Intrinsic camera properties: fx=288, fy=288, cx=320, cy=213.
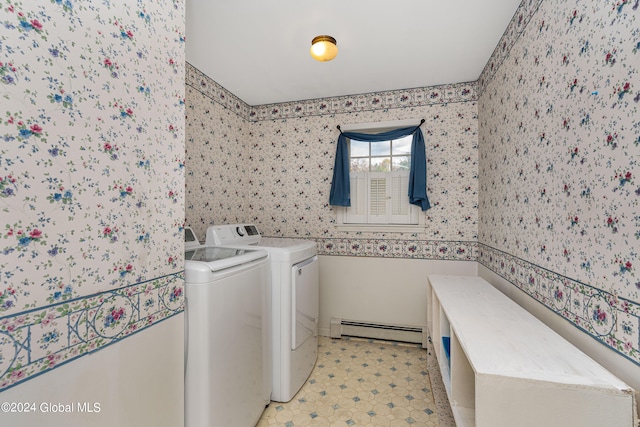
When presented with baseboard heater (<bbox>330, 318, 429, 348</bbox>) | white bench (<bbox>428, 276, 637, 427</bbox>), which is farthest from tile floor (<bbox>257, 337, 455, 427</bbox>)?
white bench (<bbox>428, 276, 637, 427</bbox>)

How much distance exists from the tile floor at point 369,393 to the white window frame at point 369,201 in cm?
118

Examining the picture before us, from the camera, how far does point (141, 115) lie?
3.64ft

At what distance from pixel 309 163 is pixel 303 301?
156 centimetres

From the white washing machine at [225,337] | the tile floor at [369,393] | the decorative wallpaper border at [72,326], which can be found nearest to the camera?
the decorative wallpaper border at [72,326]

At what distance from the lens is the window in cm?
292

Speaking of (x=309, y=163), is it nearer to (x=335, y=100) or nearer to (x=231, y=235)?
(x=335, y=100)

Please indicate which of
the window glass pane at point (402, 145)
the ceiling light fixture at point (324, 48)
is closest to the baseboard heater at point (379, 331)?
the window glass pane at point (402, 145)

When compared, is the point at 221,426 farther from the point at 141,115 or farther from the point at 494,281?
the point at 494,281

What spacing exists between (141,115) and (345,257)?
2.34 m

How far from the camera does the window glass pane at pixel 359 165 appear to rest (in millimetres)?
3047

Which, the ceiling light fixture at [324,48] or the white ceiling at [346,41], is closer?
the white ceiling at [346,41]

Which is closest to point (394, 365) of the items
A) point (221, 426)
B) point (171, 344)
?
point (221, 426)

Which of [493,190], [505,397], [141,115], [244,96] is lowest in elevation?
[505,397]

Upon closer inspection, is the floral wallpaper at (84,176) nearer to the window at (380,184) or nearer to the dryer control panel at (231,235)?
the dryer control panel at (231,235)
